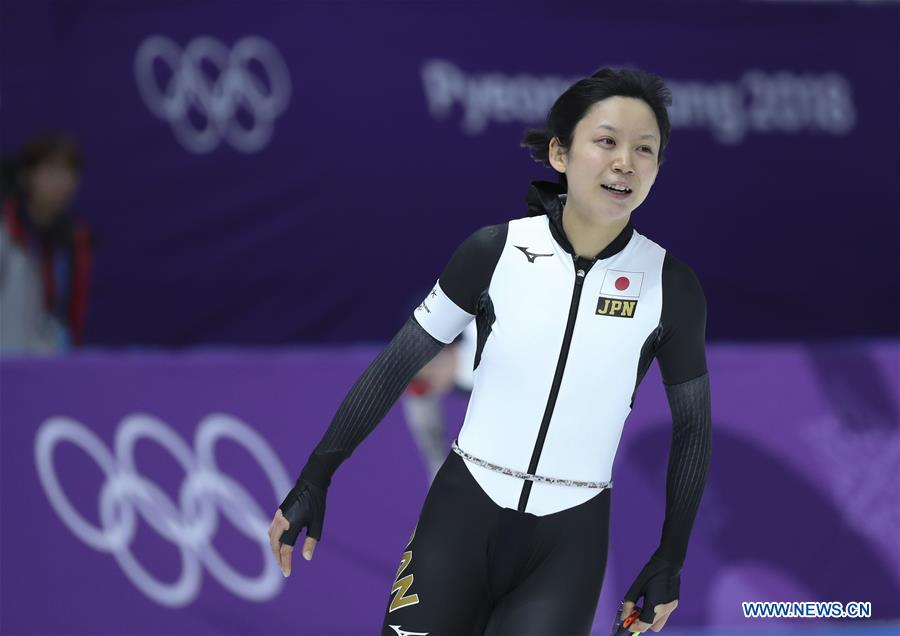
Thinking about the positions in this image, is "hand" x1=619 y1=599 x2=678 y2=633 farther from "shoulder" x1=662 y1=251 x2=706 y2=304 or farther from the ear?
the ear

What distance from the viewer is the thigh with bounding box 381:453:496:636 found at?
3.12 m

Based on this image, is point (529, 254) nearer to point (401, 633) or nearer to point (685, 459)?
point (685, 459)

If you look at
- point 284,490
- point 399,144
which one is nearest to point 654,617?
point 284,490

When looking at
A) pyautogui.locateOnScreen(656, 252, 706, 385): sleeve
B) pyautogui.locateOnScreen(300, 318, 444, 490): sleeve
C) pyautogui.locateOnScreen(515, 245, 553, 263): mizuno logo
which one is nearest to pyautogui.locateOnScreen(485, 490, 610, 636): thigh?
pyautogui.locateOnScreen(656, 252, 706, 385): sleeve

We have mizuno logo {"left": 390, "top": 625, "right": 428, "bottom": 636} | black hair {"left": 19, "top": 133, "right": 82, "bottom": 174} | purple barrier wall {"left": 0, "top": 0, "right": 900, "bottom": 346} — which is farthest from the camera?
purple barrier wall {"left": 0, "top": 0, "right": 900, "bottom": 346}

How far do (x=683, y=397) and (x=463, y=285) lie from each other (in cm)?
58

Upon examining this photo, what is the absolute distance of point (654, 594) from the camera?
126 inches

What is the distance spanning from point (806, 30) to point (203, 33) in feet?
12.8

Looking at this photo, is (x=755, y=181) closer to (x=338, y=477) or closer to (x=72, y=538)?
(x=338, y=477)

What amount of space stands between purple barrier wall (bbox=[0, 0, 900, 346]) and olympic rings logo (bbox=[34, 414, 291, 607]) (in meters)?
2.57

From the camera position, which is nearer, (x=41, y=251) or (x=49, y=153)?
(x=49, y=153)

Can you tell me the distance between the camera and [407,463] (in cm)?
615

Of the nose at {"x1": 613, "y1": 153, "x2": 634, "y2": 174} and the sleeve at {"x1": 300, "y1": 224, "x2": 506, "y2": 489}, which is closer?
the nose at {"x1": 613, "y1": 153, "x2": 634, "y2": 174}

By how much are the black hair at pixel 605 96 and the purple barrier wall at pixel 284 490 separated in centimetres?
293
